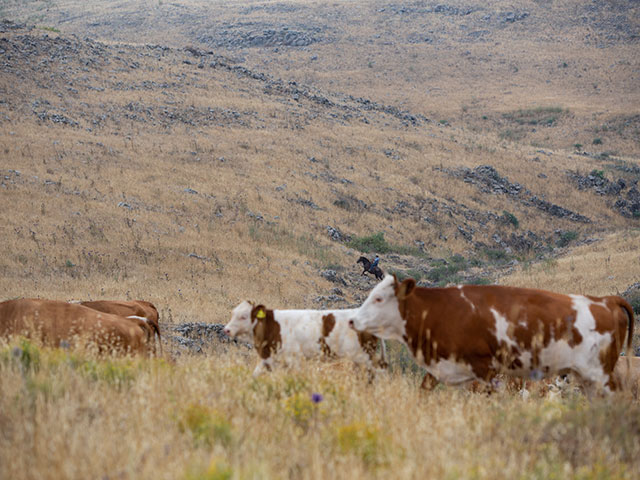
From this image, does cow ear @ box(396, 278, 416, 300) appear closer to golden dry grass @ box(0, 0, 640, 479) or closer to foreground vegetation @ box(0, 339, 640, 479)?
golden dry grass @ box(0, 0, 640, 479)

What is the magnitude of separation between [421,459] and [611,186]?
152 ft

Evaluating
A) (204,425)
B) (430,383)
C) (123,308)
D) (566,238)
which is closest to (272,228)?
(123,308)

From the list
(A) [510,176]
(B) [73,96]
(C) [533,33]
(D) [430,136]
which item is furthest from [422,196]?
(C) [533,33]

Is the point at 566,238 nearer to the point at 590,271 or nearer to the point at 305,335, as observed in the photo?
the point at 590,271

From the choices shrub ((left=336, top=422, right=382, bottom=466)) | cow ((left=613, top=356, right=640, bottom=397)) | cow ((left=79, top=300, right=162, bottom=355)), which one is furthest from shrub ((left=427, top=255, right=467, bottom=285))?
shrub ((left=336, top=422, right=382, bottom=466))

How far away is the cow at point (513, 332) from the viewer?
714 centimetres

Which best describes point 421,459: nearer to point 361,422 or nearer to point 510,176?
point 361,422

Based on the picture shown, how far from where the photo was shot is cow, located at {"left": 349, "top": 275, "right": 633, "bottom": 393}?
7.14 meters

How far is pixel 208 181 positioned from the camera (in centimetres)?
3322

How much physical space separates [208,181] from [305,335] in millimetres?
25023

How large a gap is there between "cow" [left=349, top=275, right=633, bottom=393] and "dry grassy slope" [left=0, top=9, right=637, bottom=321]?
36.8 feet

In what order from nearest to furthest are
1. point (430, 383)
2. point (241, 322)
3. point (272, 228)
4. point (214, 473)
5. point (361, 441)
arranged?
point (214, 473)
point (361, 441)
point (430, 383)
point (241, 322)
point (272, 228)

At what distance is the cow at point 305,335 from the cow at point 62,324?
1.65 metres

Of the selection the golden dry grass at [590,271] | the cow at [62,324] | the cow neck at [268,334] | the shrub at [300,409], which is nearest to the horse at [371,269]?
the golden dry grass at [590,271]
